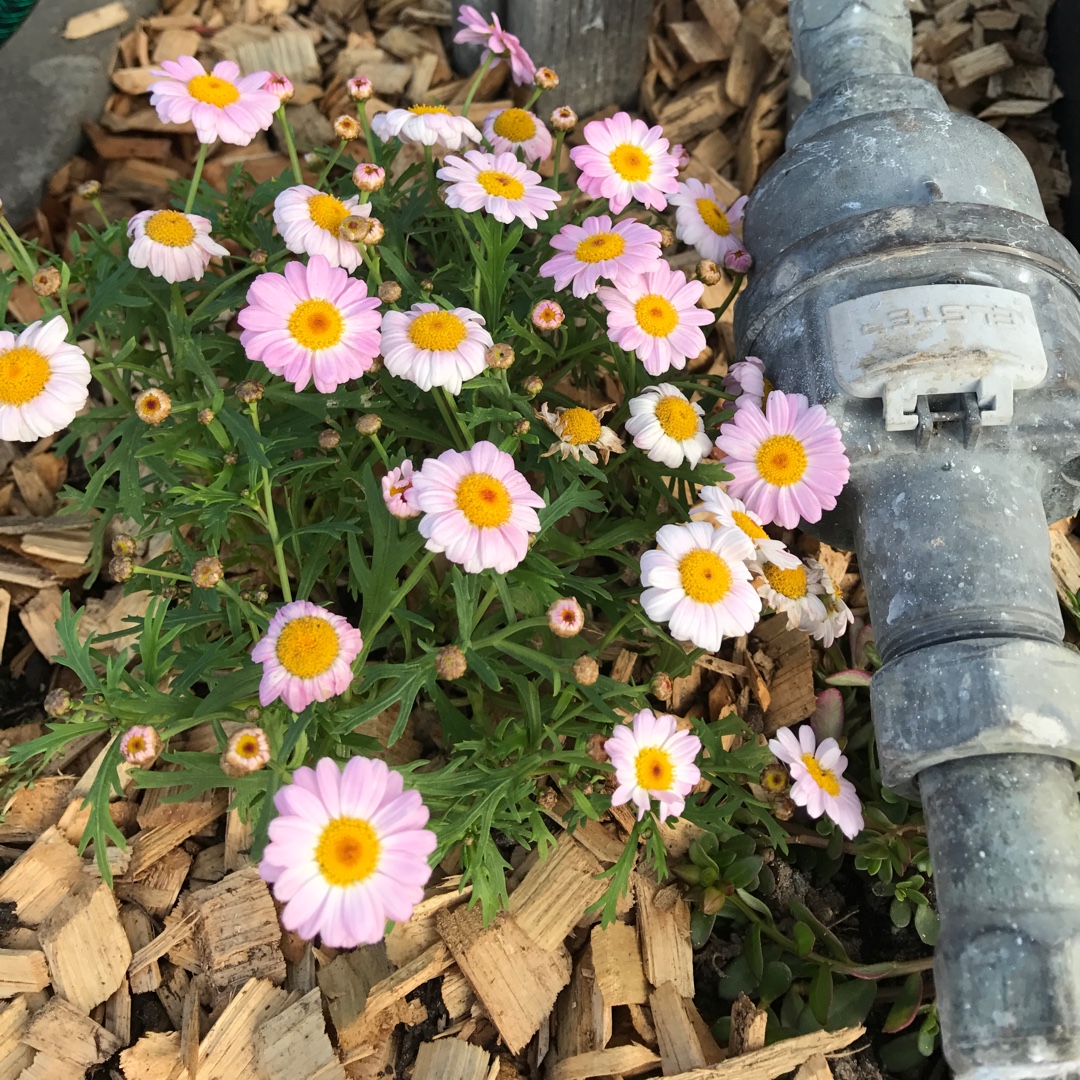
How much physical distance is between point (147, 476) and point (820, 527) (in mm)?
1343

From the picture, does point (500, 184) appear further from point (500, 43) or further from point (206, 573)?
point (206, 573)

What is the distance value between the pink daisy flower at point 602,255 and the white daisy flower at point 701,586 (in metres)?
0.48

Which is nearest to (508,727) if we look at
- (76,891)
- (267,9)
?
(76,891)

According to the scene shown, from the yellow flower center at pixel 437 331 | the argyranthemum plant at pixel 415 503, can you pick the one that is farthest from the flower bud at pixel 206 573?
the yellow flower center at pixel 437 331

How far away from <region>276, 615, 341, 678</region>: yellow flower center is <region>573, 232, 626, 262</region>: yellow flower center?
31.8 inches

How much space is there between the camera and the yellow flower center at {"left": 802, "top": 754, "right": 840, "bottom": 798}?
5.74 feet

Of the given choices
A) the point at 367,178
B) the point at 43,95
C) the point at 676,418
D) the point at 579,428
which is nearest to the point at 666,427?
the point at 676,418

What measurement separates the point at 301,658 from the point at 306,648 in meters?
0.01

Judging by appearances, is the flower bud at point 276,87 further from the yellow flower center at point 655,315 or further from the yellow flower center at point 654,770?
the yellow flower center at point 654,770

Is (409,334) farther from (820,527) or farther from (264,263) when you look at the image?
(820,527)

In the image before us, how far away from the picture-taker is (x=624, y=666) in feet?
6.68

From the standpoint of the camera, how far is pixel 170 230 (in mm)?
1731

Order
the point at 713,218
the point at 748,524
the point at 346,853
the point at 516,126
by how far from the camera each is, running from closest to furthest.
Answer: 1. the point at 346,853
2. the point at 748,524
3. the point at 516,126
4. the point at 713,218

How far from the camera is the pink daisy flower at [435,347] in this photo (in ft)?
5.13
